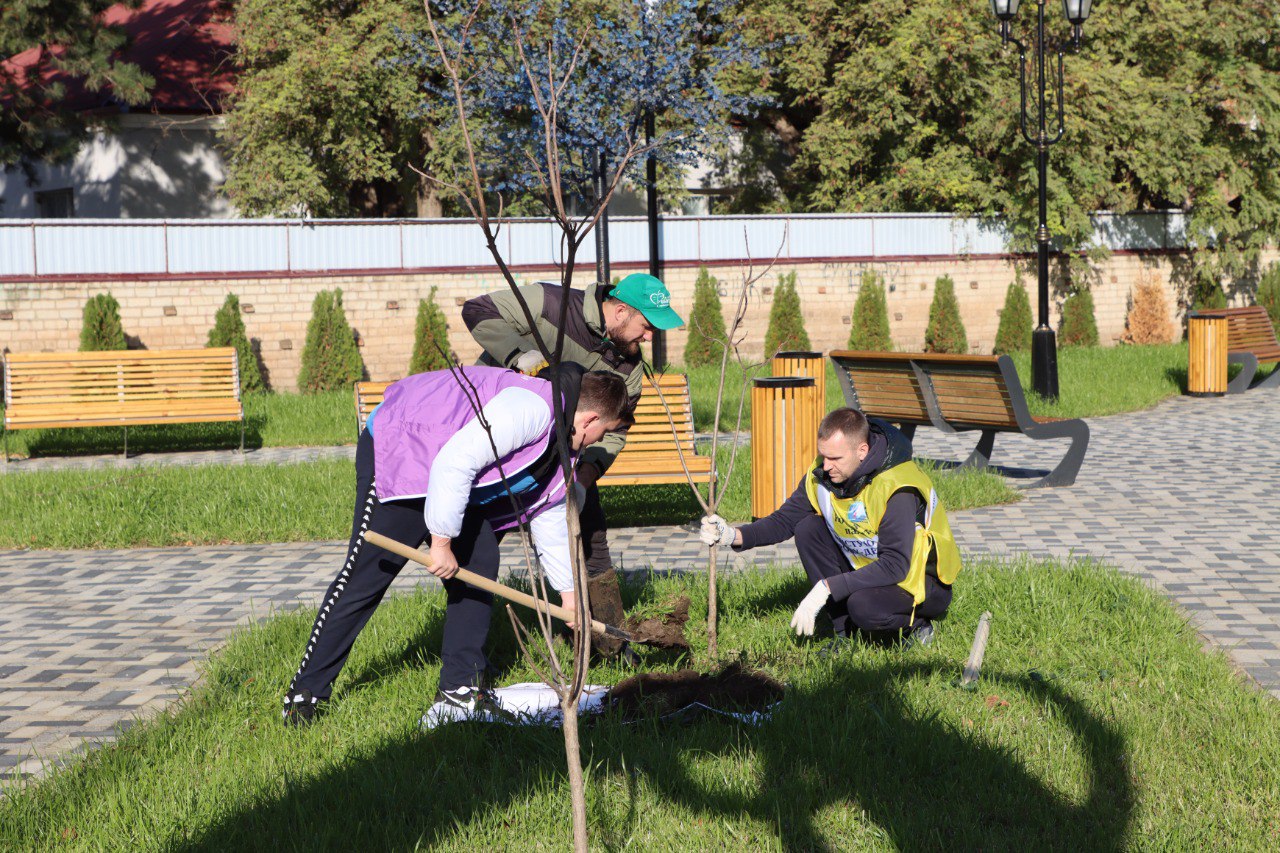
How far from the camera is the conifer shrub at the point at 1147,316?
88.1ft

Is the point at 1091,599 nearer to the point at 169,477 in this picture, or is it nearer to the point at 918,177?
the point at 169,477

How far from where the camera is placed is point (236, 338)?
19578 millimetres

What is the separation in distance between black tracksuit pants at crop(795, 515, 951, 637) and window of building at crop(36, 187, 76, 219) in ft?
84.8

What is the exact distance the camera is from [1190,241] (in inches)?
1081

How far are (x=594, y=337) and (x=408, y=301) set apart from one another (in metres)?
16.3

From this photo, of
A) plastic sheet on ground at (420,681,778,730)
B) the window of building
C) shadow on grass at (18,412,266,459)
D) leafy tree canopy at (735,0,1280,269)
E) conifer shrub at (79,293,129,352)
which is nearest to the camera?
plastic sheet on ground at (420,681,778,730)

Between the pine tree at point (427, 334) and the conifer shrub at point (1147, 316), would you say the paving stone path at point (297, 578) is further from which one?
the conifer shrub at point (1147, 316)

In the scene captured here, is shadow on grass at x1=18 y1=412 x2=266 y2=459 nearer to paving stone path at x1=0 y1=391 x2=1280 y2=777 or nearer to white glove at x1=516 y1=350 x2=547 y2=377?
paving stone path at x1=0 y1=391 x2=1280 y2=777

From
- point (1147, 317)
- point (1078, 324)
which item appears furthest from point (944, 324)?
point (1147, 317)

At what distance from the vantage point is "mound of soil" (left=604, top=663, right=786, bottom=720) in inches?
180

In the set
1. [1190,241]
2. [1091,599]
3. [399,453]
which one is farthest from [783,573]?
[1190,241]

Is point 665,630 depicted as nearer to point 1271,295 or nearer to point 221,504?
point 221,504

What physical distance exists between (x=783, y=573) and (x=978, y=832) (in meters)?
3.17

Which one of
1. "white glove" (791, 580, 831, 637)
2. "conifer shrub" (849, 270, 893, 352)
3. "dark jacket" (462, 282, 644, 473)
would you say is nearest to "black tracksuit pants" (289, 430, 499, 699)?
"dark jacket" (462, 282, 644, 473)
